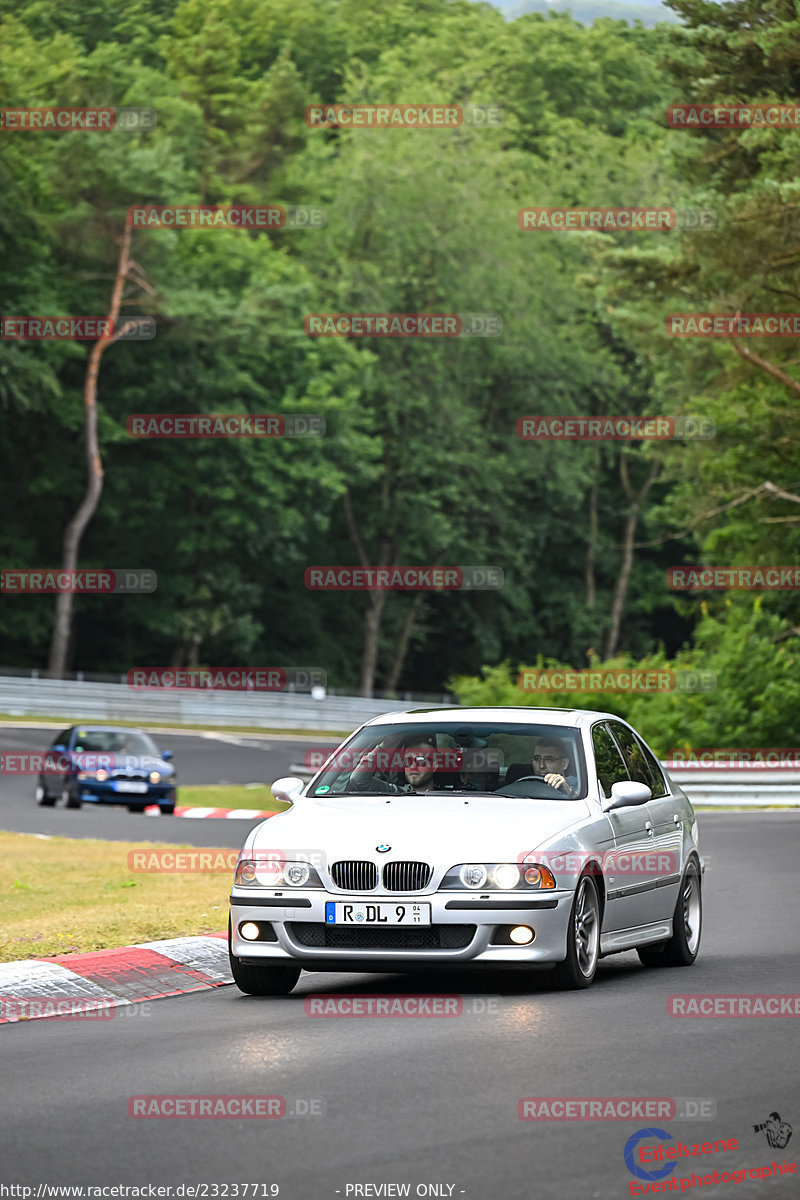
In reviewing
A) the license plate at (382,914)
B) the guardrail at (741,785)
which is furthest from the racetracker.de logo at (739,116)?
the license plate at (382,914)

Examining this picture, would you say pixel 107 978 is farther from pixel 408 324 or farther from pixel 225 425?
pixel 408 324

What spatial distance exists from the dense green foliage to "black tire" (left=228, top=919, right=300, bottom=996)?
3059 cm

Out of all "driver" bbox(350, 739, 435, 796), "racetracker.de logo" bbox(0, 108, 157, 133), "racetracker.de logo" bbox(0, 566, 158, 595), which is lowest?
"racetracker.de logo" bbox(0, 566, 158, 595)

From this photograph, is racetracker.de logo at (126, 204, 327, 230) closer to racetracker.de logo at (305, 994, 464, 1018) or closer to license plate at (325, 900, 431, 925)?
racetracker.de logo at (305, 994, 464, 1018)

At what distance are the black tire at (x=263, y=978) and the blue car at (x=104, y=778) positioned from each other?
19813 millimetres

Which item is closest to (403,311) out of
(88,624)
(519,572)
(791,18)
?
(519,572)

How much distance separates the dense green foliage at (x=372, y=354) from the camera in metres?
52.1

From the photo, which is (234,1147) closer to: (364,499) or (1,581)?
(1,581)

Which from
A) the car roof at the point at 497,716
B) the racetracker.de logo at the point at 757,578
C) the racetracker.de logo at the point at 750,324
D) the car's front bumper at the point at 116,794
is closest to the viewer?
the car roof at the point at 497,716

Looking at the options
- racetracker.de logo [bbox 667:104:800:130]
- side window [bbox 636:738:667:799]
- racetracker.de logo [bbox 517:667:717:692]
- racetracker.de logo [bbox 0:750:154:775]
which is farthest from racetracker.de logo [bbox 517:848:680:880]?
racetracker.de logo [bbox 667:104:800:130]

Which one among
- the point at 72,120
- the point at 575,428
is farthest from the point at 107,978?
the point at 575,428

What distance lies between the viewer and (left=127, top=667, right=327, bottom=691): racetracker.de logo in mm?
60944

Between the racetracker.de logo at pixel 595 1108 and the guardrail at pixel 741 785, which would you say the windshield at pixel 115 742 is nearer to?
the guardrail at pixel 741 785

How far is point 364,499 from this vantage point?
77.1m
